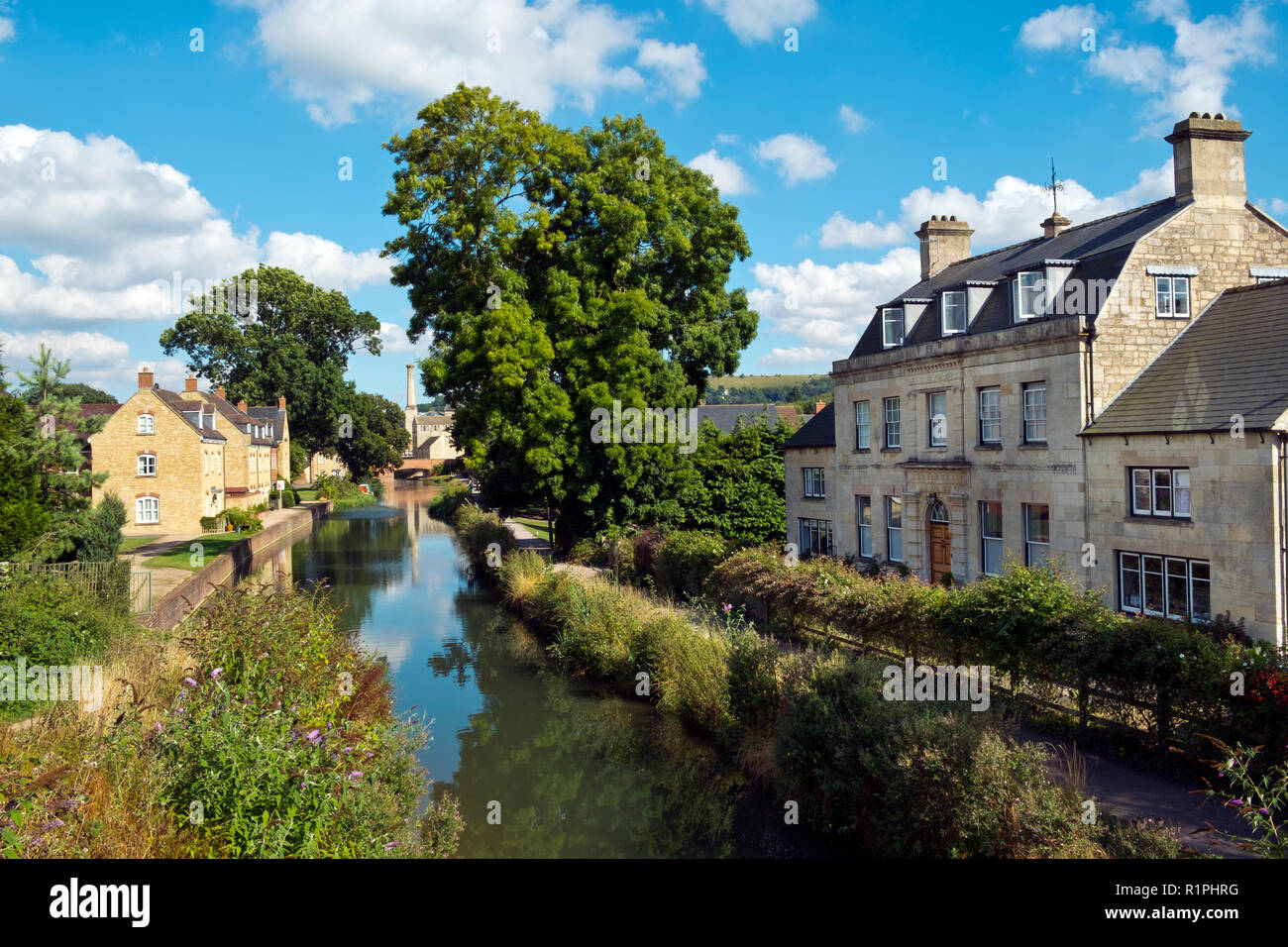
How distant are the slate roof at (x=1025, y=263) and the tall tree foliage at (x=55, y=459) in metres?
19.8

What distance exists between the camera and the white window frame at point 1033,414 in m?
19.2

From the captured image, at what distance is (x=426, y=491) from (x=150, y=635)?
78.2m

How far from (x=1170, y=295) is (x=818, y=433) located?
11265 millimetres

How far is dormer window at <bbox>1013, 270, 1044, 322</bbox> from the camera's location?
19766mm

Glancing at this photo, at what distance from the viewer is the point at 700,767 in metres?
13.4

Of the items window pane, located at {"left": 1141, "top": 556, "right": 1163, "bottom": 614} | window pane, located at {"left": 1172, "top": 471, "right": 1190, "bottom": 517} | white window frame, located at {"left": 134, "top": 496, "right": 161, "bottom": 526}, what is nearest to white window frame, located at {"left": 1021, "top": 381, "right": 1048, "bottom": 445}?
window pane, located at {"left": 1172, "top": 471, "right": 1190, "bottom": 517}

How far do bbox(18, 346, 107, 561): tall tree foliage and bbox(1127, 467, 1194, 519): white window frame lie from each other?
2172cm

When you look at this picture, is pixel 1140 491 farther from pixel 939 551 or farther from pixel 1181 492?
pixel 939 551

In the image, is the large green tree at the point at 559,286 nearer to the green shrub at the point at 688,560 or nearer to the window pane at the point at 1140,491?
the green shrub at the point at 688,560

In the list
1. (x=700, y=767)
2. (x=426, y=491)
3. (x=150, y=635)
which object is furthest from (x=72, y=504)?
(x=426, y=491)

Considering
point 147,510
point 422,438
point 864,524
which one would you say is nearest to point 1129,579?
point 864,524

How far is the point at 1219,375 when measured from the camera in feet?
54.0

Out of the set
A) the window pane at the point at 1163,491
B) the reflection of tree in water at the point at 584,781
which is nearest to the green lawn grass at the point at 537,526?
the reflection of tree in water at the point at 584,781

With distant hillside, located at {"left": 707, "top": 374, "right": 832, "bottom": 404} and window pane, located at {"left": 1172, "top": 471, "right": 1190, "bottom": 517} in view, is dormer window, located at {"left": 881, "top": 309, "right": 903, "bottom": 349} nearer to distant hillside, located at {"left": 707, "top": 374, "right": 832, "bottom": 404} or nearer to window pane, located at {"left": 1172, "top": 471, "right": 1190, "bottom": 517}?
window pane, located at {"left": 1172, "top": 471, "right": 1190, "bottom": 517}
